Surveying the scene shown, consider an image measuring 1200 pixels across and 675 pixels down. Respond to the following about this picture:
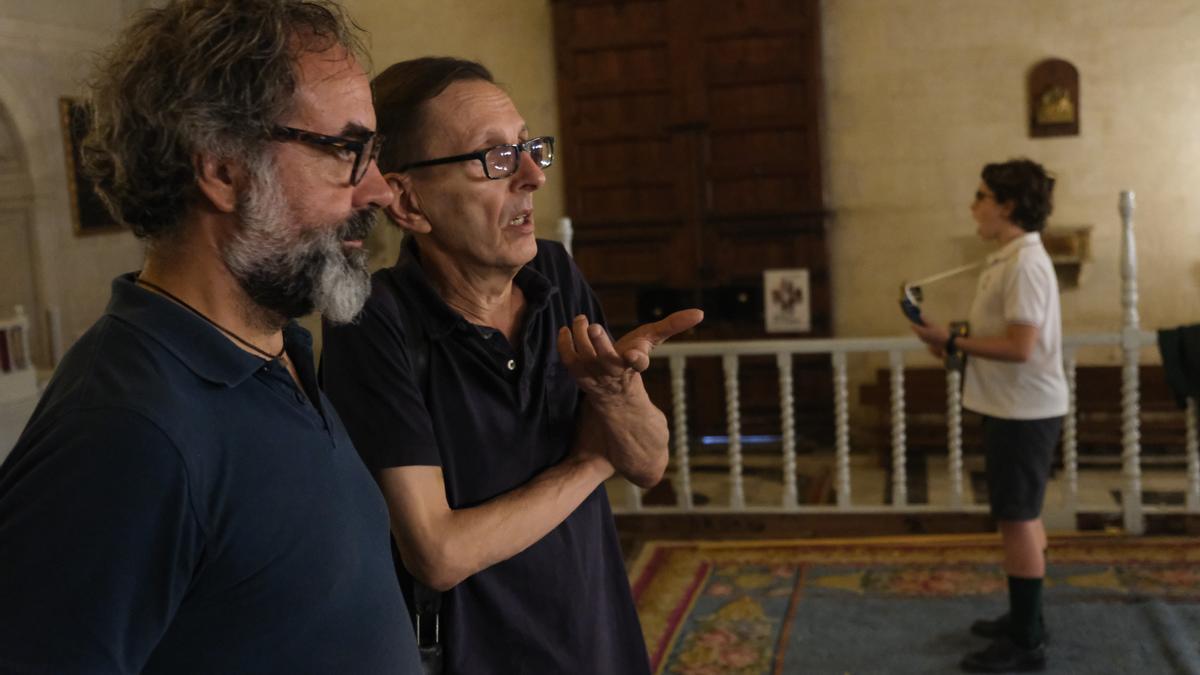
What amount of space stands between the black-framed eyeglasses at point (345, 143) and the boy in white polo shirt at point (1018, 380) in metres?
2.64

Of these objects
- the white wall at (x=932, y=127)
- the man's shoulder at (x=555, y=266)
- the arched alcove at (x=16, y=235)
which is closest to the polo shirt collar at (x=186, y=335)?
the man's shoulder at (x=555, y=266)

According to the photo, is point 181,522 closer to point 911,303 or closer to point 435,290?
point 435,290

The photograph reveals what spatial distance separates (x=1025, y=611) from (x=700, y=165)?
4802 millimetres

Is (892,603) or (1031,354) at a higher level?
(1031,354)

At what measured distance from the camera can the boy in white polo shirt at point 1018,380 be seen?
3.41 m

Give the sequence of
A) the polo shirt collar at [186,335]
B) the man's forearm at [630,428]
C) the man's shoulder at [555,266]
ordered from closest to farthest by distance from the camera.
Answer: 1. the polo shirt collar at [186,335]
2. the man's forearm at [630,428]
3. the man's shoulder at [555,266]

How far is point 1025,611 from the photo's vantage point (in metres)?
3.58

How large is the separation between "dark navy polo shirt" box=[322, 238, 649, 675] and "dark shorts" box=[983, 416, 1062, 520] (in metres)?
2.18

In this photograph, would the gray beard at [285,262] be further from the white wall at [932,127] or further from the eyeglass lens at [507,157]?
the white wall at [932,127]

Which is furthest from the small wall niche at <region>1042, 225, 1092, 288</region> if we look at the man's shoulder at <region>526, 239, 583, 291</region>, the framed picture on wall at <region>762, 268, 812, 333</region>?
the man's shoulder at <region>526, 239, 583, 291</region>

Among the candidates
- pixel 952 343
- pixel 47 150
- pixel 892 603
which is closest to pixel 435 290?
pixel 952 343

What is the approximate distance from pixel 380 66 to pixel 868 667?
6.24 m

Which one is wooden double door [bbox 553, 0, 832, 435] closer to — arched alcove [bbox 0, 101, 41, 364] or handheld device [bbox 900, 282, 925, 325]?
handheld device [bbox 900, 282, 925, 325]

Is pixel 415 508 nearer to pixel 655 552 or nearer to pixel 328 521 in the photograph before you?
pixel 328 521
